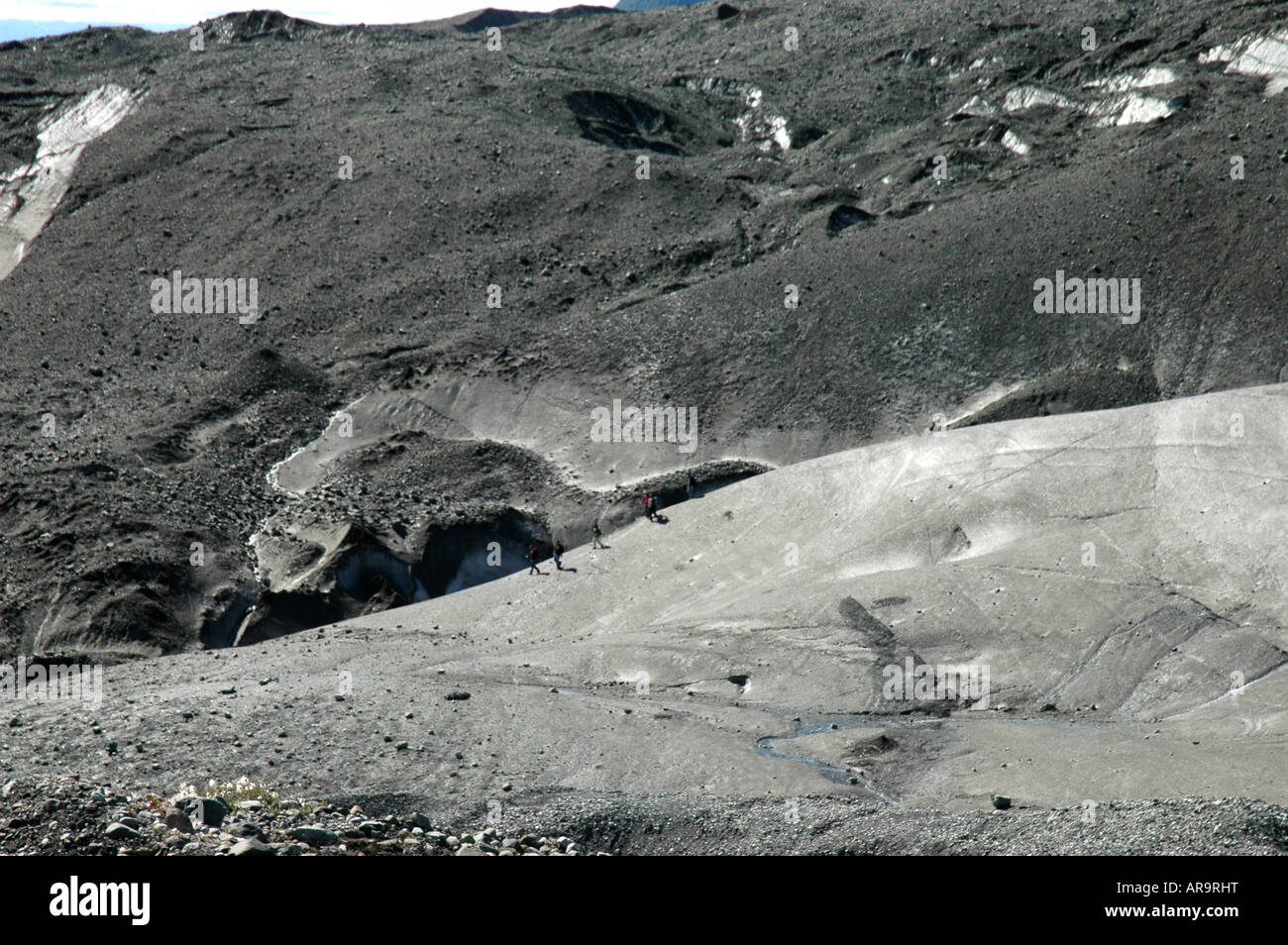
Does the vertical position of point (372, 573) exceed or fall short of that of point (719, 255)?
it falls short

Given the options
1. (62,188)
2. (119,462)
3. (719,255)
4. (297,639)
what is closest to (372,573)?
(297,639)

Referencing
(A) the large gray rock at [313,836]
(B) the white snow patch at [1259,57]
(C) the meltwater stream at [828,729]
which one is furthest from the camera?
(B) the white snow patch at [1259,57]

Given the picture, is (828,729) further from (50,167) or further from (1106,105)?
(50,167)

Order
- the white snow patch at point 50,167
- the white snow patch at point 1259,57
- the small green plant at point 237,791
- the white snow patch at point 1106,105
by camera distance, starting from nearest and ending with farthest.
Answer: the small green plant at point 237,791 < the white snow patch at point 1259,57 < the white snow patch at point 1106,105 < the white snow patch at point 50,167

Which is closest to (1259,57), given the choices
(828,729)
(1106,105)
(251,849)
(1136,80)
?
(1136,80)

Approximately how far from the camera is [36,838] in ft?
31.2

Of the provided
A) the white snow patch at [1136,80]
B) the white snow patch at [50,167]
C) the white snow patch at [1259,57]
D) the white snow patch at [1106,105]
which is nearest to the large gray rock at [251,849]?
the white snow patch at [1106,105]

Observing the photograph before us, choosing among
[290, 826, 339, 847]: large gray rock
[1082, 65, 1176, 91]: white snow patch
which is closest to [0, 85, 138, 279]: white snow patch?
[1082, 65, 1176, 91]: white snow patch

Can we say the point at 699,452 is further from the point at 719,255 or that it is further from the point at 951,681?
the point at 951,681

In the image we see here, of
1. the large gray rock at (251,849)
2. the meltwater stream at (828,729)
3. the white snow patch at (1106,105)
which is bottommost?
the meltwater stream at (828,729)

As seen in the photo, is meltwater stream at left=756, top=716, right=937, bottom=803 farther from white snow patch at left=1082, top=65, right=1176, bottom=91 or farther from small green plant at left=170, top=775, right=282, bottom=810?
white snow patch at left=1082, top=65, right=1176, bottom=91

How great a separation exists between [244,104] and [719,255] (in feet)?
79.6

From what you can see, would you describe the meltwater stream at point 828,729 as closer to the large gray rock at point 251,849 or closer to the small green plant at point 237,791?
the small green plant at point 237,791
